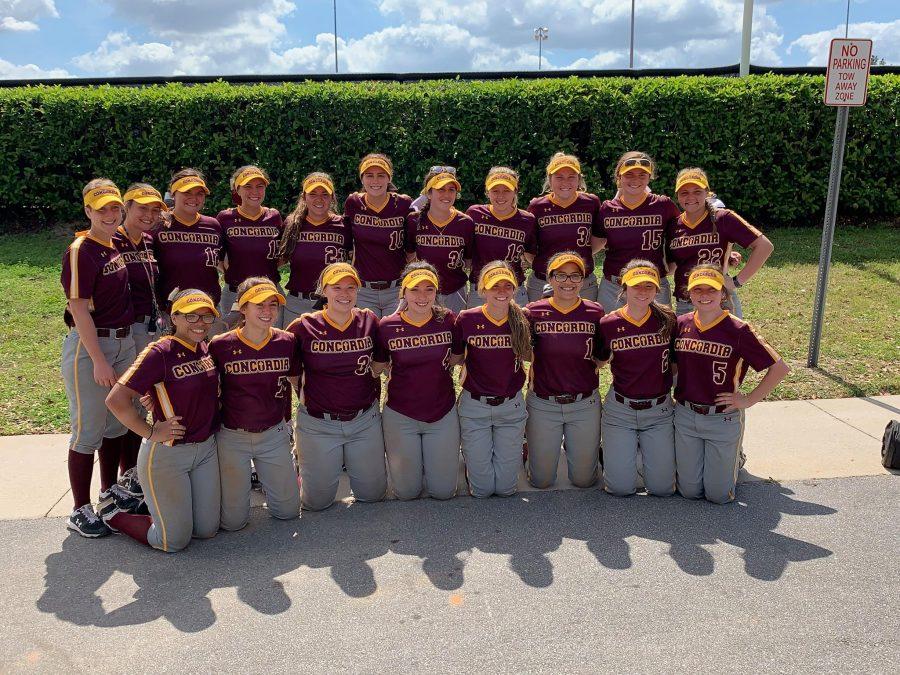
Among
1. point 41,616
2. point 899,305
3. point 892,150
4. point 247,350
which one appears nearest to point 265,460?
point 247,350

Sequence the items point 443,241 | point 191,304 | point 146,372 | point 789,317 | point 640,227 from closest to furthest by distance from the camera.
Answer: point 146,372 < point 191,304 < point 640,227 < point 443,241 < point 789,317

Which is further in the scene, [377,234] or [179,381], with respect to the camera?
[377,234]

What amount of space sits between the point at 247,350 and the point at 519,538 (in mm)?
1961

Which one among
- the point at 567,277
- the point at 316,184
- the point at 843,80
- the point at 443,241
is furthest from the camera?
the point at 843,80

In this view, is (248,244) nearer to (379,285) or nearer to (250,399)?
(379,285)

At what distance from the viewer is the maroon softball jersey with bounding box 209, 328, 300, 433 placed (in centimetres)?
467

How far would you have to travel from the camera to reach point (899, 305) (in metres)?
9.02

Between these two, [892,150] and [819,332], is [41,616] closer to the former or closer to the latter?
[819,332]

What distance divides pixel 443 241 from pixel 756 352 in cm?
240

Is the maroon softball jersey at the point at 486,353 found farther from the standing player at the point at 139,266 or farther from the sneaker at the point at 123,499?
the sneaker at the point at 123,499

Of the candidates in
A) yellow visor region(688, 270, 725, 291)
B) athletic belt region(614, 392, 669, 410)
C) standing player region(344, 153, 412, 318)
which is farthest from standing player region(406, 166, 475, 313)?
yellow visor region(688, 270, 725, 291)

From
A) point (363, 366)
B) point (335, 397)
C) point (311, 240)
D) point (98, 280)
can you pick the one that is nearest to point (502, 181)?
point (311, 240)

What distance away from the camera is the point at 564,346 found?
5.12 m

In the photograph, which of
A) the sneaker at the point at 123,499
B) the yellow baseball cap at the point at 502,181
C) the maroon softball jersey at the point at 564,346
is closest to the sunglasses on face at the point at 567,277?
the maroon softball jersey at the point at 564,346
